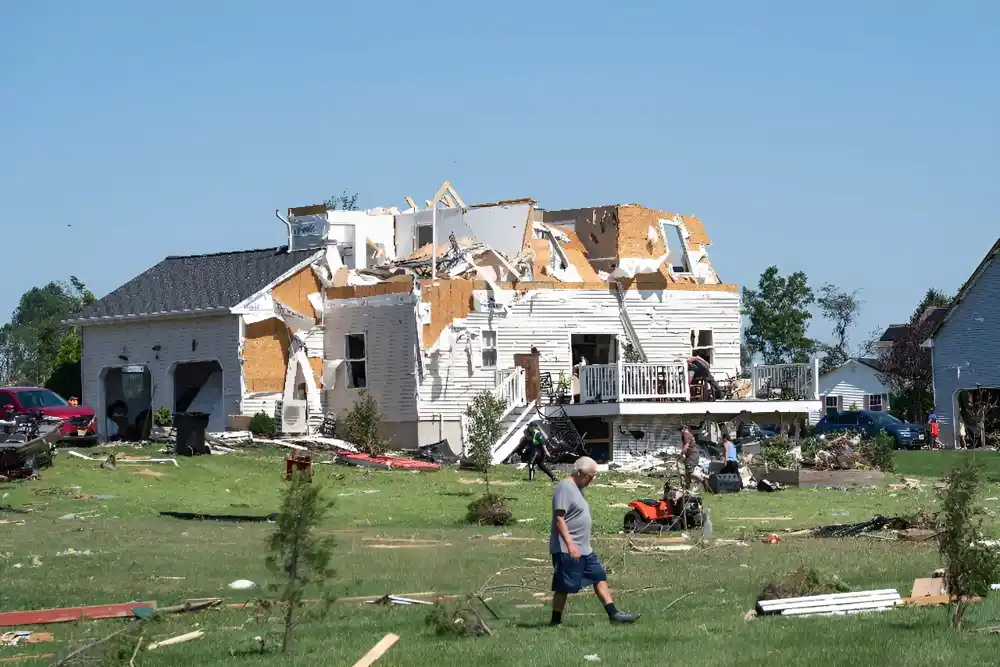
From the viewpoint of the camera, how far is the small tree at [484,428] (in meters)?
34.8

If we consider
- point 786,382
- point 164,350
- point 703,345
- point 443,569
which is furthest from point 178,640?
point 703,345

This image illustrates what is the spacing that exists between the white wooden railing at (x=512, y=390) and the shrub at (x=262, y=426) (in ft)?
19.8

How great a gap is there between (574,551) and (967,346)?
140 ft

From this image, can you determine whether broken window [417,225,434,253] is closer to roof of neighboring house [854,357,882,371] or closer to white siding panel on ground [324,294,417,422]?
white siding panel on ground [324,294,417,422]

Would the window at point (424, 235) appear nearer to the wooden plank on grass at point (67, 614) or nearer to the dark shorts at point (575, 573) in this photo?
the wooden plank on grass at point (67, 614)

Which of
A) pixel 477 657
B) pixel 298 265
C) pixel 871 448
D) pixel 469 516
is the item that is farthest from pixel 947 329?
pixel 477 657

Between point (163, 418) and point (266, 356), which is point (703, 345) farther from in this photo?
point (163, 418)

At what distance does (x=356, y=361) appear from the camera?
4381cm

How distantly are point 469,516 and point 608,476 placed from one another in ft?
40.7

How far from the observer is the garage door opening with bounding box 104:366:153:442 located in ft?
148

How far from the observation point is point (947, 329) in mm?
53781

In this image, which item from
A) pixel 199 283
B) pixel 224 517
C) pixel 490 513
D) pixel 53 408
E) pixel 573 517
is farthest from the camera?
pixel 199 283

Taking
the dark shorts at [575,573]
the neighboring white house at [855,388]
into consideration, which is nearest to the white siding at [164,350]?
the dark shorts at [575,573]

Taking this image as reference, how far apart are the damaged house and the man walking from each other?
2598 centimetres
